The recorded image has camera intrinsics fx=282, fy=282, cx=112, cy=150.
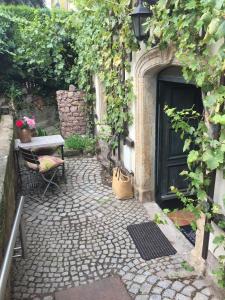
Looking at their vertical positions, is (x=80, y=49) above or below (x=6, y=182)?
above

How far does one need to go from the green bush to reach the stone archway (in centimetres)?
270

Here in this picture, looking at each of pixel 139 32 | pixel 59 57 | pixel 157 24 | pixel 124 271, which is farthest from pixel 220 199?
pixel 59 57

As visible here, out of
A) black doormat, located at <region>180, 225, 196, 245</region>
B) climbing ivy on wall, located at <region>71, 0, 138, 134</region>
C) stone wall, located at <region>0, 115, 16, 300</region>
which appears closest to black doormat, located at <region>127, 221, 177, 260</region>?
black doormat, located at <region>180, 225, 196, 245</region>

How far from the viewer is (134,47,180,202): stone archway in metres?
4.18

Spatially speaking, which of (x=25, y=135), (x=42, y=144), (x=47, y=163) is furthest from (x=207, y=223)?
(x=25, y=135)

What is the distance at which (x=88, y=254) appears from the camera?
147 inches

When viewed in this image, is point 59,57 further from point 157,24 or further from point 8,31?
point 157,24

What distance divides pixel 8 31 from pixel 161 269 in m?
8.12

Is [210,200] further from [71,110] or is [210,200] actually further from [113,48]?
[71,110]

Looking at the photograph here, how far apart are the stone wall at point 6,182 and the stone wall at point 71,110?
1776mm

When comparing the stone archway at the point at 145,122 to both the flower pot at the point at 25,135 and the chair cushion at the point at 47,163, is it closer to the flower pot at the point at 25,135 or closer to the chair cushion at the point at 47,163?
the chair cushion at the point at 47,163

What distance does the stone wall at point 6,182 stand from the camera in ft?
8.48

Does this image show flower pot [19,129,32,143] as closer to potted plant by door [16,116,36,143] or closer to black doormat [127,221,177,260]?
potted plant by door [16,116,36,143]

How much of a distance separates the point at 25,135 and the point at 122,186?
2.32 m
